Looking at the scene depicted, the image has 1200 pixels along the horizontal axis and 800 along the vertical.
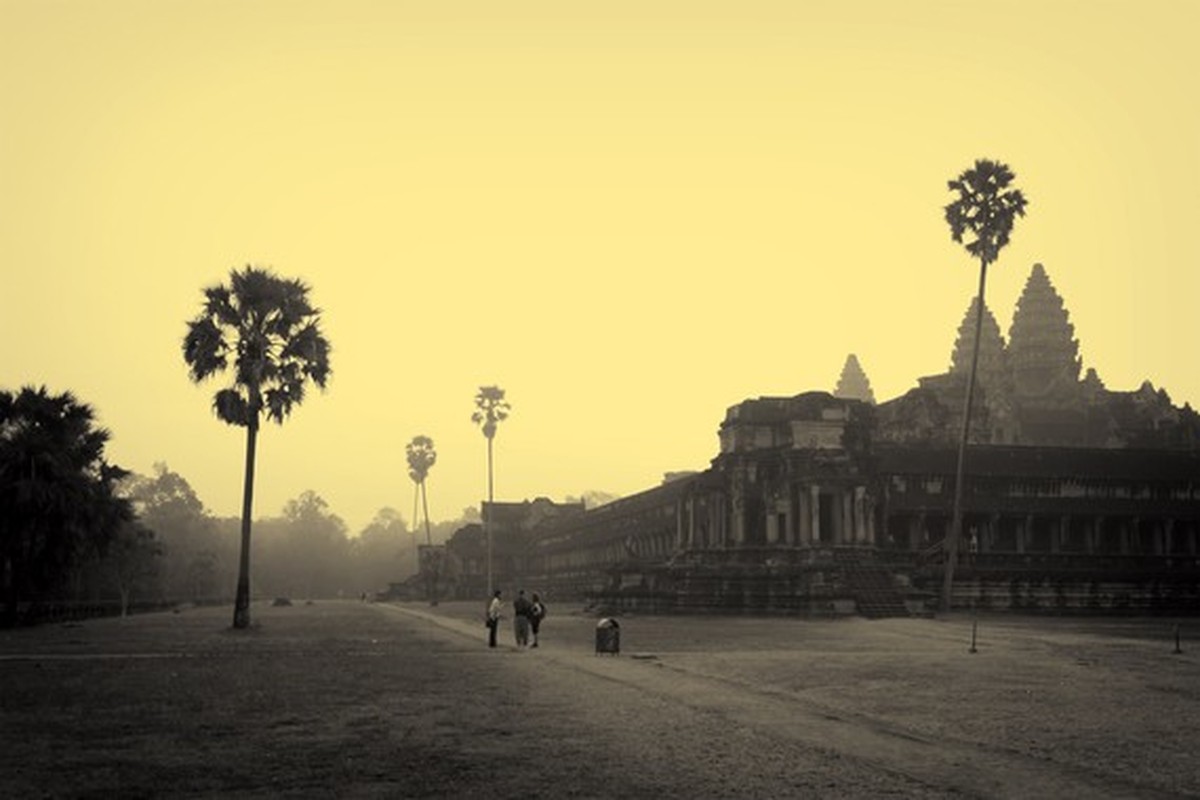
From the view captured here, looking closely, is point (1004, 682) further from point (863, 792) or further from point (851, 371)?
point (851, 371)

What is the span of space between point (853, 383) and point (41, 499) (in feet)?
331

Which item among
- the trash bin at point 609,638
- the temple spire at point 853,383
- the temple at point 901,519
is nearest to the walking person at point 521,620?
the trash bin at point 609,638

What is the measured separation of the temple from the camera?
54.8 m

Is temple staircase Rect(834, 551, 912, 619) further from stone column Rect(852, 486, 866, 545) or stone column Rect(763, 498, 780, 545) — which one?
stone column Rect(763, 498, 780, 545)

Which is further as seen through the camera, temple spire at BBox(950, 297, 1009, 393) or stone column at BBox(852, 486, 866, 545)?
temple spire at BBox(950, 297, 1009, 393)

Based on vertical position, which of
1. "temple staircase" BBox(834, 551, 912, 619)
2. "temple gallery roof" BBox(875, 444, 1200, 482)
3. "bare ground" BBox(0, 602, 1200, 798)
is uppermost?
"temple gallery roof" BBox(875, 444, 1200, 482)

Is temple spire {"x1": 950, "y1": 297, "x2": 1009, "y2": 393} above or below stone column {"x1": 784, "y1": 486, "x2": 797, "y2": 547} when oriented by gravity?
above

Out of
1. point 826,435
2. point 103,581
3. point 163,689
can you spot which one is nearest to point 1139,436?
point 826,435

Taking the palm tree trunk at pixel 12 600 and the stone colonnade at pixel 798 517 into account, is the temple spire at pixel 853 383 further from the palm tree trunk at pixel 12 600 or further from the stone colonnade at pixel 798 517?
the palm tree trunk at pixel 12 600

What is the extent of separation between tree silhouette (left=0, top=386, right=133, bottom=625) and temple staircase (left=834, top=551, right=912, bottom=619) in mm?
31632

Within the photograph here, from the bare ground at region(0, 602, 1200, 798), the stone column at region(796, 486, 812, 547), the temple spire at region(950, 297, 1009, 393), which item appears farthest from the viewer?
the temple spire at region(950, 297, 1009, 393)

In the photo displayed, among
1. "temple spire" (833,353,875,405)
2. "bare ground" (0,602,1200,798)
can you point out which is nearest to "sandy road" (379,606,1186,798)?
"bare ground" (0,602,1200,798)

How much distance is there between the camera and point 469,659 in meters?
26.5

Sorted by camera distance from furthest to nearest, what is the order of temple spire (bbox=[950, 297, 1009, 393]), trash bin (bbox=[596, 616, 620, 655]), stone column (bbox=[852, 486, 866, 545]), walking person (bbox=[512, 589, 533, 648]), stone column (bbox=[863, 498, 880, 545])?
temple spire (bbox=[950, 297, 1009, 393]) < stone column (bbox=[863, 498, 880, 545]) < stone column (bbox=[852, 486, 866, 545]) < walking person (bbox=[512, 589, 533, 648]) < trash bin (bbox=[596, 616, 620, 655])
